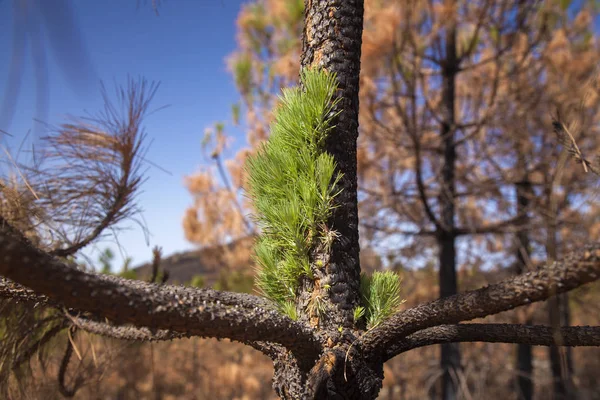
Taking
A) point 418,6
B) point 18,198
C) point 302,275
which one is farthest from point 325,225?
point 418,6

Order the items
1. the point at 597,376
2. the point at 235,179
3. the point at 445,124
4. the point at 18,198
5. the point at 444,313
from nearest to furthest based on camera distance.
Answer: the point at 444,313 → the point at 18,198 → the point at 445,124 → the point at 235,179 → the point at 597,376

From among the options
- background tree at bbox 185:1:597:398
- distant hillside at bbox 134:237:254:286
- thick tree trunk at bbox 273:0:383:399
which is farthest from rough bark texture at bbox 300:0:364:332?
distant hillside at bbox 134:237:254:286

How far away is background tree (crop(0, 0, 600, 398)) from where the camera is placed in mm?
531

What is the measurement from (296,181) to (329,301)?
23 cm

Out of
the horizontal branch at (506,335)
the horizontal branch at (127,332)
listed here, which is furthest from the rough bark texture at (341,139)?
the horizontal branch at (127,332)

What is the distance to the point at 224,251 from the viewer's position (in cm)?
527

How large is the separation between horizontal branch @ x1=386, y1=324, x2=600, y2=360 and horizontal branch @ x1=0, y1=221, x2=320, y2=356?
253 mm

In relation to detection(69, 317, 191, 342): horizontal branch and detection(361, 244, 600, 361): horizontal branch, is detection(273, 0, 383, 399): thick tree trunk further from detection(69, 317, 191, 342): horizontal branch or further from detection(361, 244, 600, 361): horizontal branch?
detection(69, 317, 191, 342): horizontal branch

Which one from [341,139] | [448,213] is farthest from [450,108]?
[341,139]

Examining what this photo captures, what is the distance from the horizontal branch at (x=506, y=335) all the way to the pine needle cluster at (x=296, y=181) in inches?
9.2

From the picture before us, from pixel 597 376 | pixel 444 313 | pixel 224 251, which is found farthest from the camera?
pixel 597 376

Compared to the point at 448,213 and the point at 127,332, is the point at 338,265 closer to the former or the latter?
the point at 127,332

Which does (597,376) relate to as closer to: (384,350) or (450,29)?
(450,29)

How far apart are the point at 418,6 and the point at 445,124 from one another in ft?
2.94
